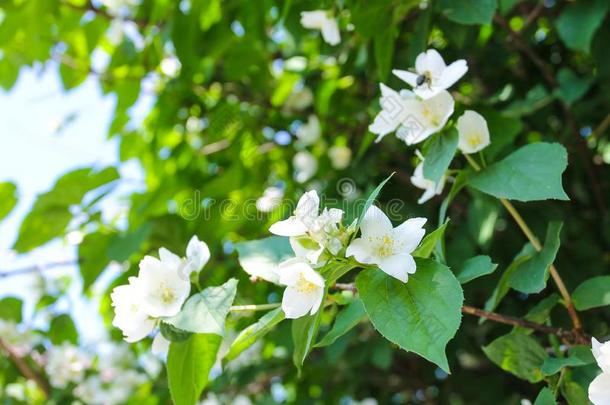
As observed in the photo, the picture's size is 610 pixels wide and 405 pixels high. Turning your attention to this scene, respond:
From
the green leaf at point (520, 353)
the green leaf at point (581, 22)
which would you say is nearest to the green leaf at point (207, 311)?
the green leaf at point (520, 353)

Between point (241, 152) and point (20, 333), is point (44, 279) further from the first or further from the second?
point (241, 152)

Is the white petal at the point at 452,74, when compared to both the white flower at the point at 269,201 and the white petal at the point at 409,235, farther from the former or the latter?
the white flower at the point at 269,201

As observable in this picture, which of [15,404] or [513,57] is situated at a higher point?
[513,57]

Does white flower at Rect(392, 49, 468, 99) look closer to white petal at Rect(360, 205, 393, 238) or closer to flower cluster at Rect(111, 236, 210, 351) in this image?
white petal at Rect(360, 205, 393, 238)

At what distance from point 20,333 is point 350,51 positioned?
165cm

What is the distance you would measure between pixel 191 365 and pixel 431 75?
2.38 ft

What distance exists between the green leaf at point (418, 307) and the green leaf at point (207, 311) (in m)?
0.23

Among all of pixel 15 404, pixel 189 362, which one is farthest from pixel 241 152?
pixel 189 362

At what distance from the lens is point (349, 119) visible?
2.60m

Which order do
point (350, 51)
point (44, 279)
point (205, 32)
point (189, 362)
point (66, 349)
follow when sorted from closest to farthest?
point (189, 362) → point (350, 51) → point (205, 32) → point (66, 349) → point (44, 279)

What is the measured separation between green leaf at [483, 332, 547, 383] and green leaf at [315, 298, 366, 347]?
0.27 meters

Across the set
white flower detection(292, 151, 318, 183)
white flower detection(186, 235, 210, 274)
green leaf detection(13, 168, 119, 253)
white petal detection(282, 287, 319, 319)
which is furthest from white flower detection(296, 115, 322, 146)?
white petal detection(282, 287, 319, 319)

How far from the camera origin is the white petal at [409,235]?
3.66ft

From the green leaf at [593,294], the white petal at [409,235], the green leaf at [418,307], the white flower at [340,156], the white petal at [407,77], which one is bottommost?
the white flower at [340,156]
